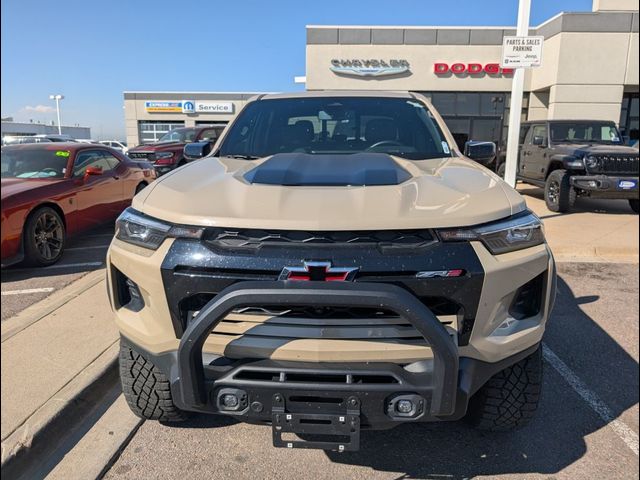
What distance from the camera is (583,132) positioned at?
1074 cm

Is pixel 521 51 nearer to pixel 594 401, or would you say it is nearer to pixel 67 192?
pixel 594 401

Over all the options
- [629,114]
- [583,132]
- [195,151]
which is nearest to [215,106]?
[629,114]

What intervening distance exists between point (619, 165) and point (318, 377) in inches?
361

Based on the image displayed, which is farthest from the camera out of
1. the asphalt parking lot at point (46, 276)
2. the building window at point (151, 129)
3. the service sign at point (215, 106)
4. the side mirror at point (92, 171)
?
the building window at point (151, 129)

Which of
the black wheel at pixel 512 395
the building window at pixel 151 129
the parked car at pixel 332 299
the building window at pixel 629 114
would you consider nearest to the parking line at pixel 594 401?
the black wheel at pixel 512 395

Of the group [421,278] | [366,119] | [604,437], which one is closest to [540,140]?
[366,119]

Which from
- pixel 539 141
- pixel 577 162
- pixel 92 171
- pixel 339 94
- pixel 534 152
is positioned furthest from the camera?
pixel 534 152

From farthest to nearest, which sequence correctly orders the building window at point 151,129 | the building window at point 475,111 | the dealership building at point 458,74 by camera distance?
1. the building window at point 151,129
2. the building window at point 475,111
3. the dealership building at point 458,74

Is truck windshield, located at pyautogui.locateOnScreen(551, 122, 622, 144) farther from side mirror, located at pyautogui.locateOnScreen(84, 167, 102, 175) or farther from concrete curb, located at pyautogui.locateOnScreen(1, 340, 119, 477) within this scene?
concrete curb, located at pyautogui.locateOnScreen(1, 340, 119, 477)

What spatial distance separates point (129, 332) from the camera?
2174 mm

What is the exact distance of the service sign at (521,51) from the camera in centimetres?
741

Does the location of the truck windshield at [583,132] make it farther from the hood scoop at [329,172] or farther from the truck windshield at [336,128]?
the hood scoop at [329,172]

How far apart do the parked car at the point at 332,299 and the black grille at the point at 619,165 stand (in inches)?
323

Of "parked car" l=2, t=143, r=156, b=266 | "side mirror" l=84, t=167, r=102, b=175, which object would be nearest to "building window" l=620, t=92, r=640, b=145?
"parked car" l=2, t=143, r=156, b=266
